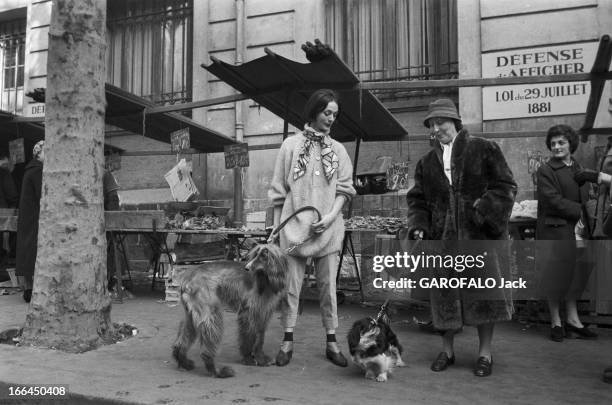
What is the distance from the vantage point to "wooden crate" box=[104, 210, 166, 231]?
23.1ft

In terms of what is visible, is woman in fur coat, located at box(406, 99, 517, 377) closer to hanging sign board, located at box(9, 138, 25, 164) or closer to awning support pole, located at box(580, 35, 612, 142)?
awning support pole, located at box(580, 35, 612, 142)

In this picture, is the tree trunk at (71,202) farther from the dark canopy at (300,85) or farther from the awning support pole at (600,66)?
the awning support pole at (600,66)

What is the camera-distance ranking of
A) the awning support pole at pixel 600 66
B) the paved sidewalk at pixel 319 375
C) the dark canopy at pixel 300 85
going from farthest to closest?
the dark canopy at pixel 300 85 → the awning support pole at pixel 600 66 → the paved sidewalk at pixel 319 375

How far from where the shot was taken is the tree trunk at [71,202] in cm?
472

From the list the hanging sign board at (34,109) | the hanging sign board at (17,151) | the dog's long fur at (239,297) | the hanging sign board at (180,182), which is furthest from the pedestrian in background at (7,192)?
the dog's long fur at (239,297)

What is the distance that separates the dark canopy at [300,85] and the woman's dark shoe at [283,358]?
3.14 m

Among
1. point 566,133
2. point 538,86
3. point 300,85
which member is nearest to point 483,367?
point 566,133

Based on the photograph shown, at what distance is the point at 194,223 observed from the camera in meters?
7.44

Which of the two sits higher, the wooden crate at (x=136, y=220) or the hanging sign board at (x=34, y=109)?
the hanging sign board at (x=34, y=109)

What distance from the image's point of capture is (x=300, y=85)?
6.68 meters

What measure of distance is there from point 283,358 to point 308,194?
4.33ft

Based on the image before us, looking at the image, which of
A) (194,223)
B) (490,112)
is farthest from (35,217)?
(490,112)

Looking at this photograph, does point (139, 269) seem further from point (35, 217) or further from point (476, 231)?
point (476, 231)

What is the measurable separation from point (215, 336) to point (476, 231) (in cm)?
206
